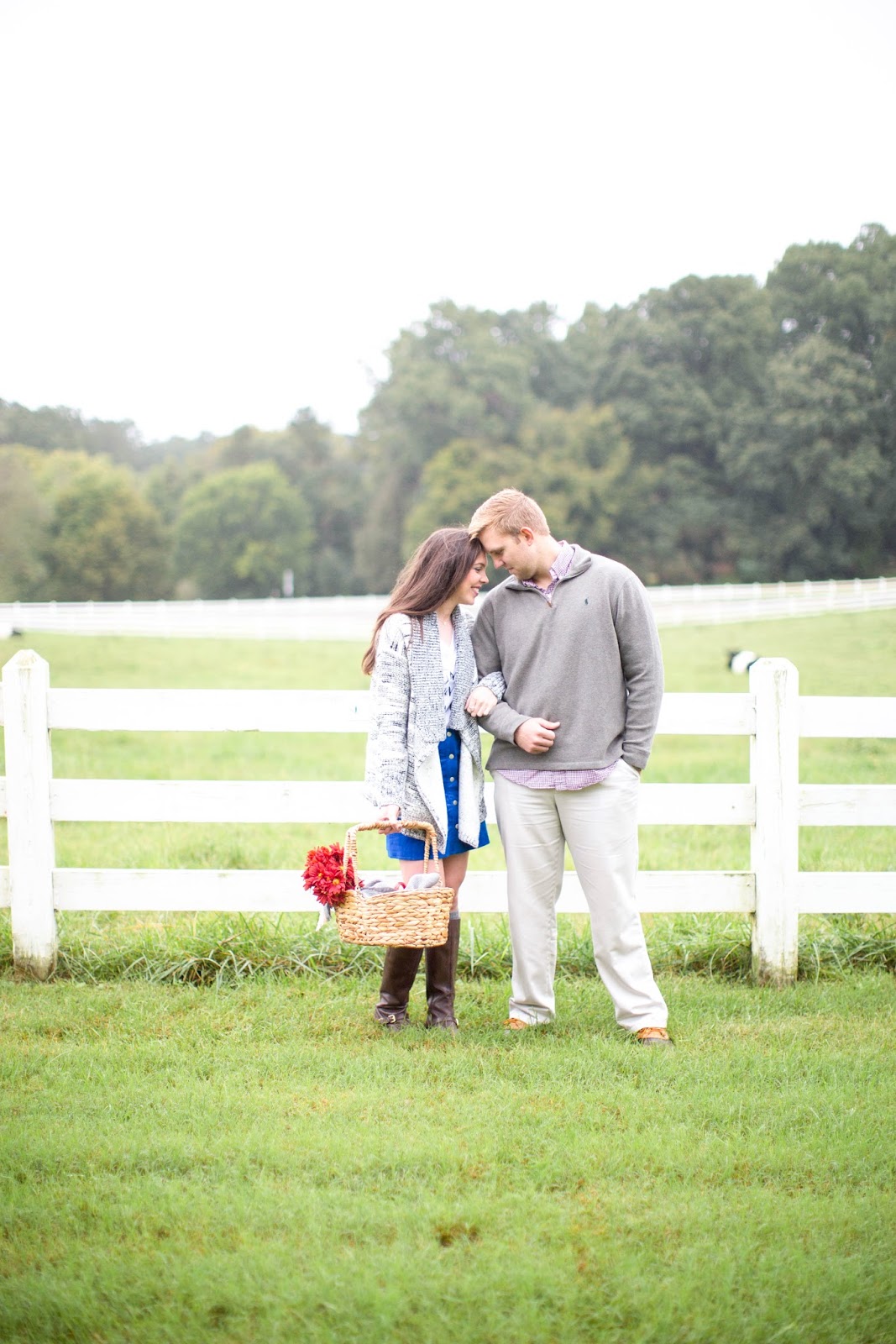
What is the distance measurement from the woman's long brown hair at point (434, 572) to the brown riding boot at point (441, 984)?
1.13m

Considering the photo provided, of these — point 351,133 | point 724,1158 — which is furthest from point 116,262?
point 724,1158

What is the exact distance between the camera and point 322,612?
34.1 m

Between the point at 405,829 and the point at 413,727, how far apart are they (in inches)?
14.9

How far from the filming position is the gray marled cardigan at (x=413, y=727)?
385 centimetres

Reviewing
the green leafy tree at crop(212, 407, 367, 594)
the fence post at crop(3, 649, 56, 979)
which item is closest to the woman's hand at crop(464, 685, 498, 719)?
the fence post at crop(3, 649, 56, 979)

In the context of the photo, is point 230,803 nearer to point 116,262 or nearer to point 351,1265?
point 351,1265

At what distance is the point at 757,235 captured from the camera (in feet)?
99.8

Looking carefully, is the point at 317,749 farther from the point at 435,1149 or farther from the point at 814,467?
the point at 814,467

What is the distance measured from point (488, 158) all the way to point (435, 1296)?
175 ft

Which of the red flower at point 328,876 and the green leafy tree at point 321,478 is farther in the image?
Result: the green leafy tree at point 321,478

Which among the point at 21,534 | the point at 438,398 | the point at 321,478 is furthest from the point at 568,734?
the point at 321,478

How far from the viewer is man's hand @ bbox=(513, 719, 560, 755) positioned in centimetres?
384

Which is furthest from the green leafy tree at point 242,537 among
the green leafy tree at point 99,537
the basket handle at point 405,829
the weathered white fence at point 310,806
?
the basket handle at point 405,829

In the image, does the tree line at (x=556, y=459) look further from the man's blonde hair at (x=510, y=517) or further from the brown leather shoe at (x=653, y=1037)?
the brown leather shoe at (x=653, y=1037)
